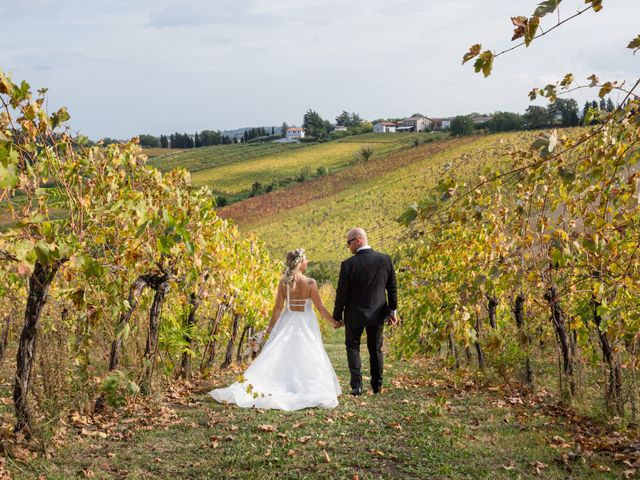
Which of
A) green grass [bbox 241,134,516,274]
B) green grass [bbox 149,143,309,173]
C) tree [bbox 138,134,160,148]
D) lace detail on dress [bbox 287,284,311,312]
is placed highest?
tree [bbox 138,134,160,148]

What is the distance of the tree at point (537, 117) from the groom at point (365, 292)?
7696 centimetres

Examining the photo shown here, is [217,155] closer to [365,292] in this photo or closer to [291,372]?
[291,372]


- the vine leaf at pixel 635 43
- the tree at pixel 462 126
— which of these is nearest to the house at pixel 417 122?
the tree at pixel 462 126

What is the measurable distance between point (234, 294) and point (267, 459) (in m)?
6.31

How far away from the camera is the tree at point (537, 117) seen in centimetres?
8050

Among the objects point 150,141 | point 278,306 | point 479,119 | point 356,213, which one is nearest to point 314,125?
point 479,119

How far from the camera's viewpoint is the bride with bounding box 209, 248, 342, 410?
824 cm

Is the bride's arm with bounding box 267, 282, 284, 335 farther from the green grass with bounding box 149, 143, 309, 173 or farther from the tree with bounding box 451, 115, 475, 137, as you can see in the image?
the green grass with bounding box 149, 143, 309, 173

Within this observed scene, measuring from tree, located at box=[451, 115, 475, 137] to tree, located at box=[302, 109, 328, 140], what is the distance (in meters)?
38.5

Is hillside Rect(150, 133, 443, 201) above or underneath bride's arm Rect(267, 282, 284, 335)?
above

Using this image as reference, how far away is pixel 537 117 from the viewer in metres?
82.2

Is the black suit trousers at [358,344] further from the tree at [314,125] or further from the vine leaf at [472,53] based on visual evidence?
the tree at [314,125]

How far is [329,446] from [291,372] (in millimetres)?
2448

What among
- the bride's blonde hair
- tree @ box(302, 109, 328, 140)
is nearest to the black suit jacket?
the bride's blonde hair
